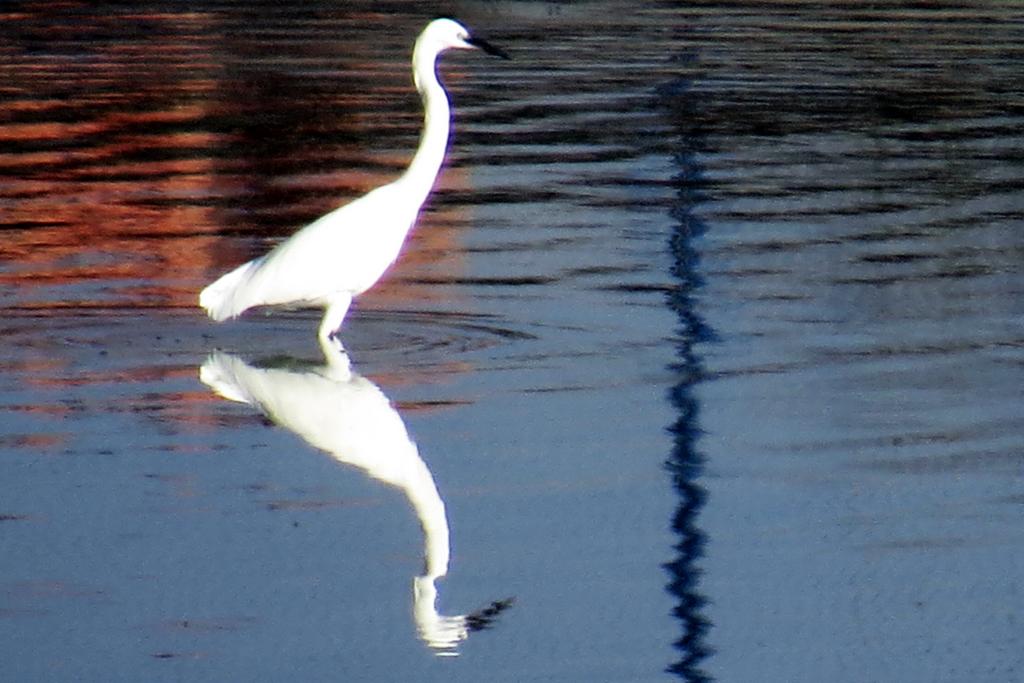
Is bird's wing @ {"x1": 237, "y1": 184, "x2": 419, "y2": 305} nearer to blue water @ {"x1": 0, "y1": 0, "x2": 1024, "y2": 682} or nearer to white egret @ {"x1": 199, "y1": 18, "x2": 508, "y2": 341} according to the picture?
white egret @ {"x1": 199, "y1": 18, "x2": 508, "y2": 341}

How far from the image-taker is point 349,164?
17.2m

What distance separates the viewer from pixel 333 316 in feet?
35.0

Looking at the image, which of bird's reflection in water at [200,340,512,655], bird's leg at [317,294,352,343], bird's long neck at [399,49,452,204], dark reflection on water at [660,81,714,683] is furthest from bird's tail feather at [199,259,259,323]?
dark reflection on water at [660,81,714,683]

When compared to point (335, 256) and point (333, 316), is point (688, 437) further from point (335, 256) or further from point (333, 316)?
point (335, 256)

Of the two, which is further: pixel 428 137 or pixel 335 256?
pixel 428 137

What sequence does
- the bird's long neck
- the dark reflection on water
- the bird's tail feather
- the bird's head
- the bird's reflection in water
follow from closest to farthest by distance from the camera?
the dark reflection on water
the bird's reflection in water
the bird's tail feather
the bird's long neck
the bird's head

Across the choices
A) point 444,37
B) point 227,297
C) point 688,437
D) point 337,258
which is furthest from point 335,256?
point 688,437

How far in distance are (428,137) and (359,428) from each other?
7.67 feet

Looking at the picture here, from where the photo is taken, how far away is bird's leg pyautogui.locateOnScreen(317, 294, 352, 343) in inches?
419

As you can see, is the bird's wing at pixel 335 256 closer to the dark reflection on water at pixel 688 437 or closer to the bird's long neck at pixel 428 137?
the bird's long neck at pixel 428 137

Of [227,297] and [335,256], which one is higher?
[335,256]

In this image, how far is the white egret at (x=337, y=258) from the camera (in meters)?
10.6

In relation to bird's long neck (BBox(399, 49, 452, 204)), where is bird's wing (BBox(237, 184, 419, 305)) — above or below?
below

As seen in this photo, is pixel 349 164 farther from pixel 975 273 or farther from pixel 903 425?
pixel 903 425
